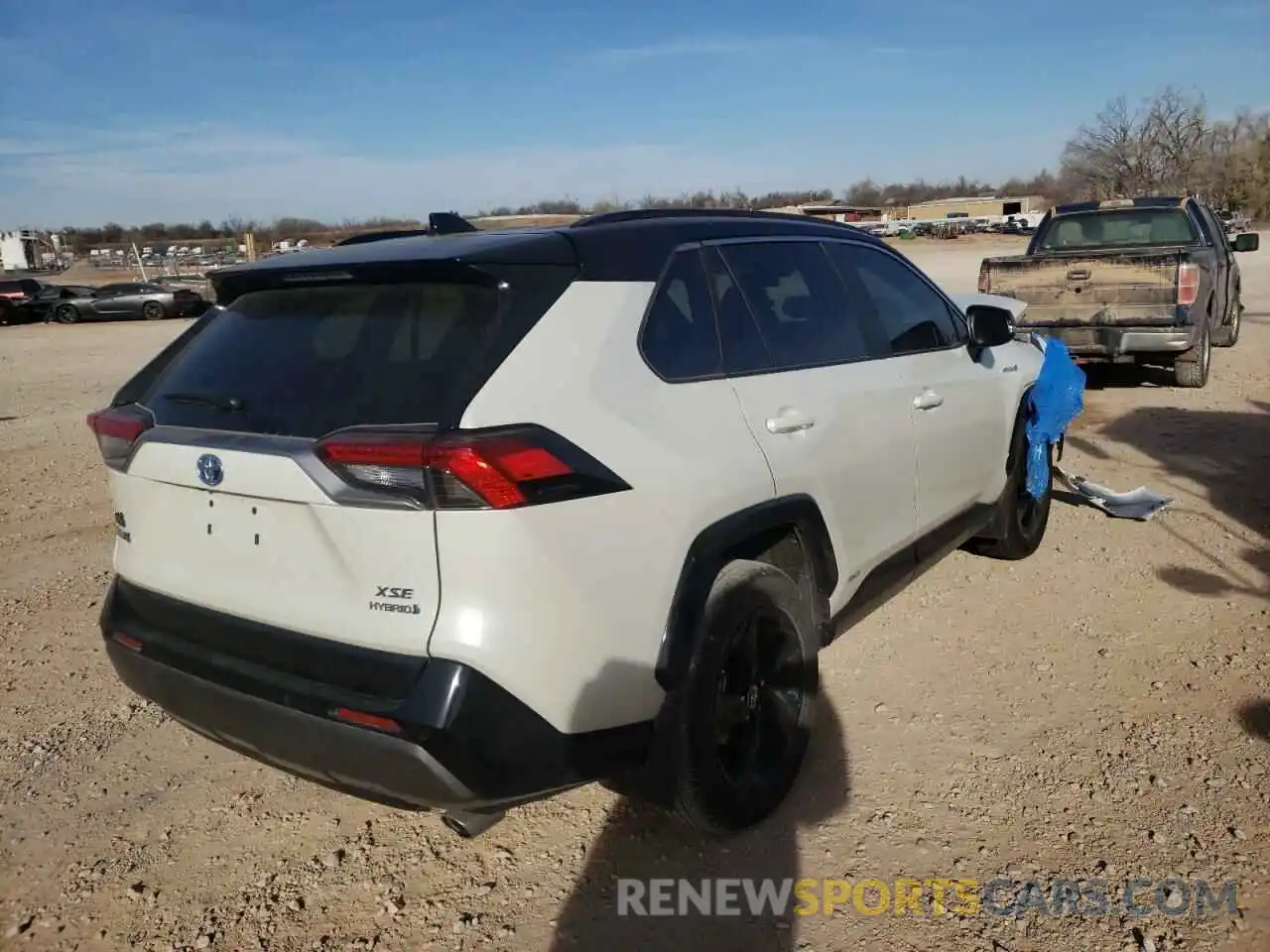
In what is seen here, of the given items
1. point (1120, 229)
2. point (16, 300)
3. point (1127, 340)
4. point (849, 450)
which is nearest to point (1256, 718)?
point (849, 450)

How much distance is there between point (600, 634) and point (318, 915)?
4.02 ft

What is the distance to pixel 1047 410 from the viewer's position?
532cm

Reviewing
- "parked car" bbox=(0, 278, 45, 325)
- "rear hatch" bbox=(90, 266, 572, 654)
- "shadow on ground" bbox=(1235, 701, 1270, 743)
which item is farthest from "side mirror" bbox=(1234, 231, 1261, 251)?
"parked car" bbox=(0, 278, 45, 325)

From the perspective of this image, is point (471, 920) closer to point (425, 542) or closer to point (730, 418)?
point (425, 542)

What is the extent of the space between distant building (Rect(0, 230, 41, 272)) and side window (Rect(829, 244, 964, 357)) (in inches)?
2839

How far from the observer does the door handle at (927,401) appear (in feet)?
12.6

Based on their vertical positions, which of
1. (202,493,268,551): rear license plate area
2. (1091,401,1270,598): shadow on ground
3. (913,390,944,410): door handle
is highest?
(202,493,268,551): rear license plate area

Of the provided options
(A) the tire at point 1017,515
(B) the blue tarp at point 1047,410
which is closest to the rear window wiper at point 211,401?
(A) the tire at point 1017,515

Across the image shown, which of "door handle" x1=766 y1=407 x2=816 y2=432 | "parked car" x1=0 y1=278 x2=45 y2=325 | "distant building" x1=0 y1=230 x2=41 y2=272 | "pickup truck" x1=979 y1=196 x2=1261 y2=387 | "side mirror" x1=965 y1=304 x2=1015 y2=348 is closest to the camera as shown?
"door handle" x1=766 y1=407 x2=816 y2=432

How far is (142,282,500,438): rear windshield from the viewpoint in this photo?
7.64 ft

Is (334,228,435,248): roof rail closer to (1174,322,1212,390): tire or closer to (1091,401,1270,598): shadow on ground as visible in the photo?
(1091,401,1270,598): shadow on ground

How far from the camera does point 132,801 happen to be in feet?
10.9

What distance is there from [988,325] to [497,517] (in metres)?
3.15

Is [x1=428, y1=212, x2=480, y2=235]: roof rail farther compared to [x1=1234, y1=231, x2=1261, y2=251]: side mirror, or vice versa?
[x1=1234, y1=231, x2=1261, y2=251]: side mirror
